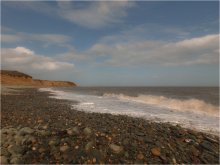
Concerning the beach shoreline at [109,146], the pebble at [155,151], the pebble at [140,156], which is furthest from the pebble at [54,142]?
the pebble at [155,151]

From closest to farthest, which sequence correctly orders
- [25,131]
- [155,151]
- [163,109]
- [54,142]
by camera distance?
[155,151]
[54,142]
[25,131]
[163,109]

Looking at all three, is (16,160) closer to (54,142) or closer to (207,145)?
(54,142)

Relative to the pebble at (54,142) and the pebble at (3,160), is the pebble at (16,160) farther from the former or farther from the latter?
the pebble at (54,142)

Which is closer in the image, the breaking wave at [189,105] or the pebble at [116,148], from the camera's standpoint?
the pebble at [116,148]

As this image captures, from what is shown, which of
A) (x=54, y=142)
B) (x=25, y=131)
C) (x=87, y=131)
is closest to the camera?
(x=54, y=142)

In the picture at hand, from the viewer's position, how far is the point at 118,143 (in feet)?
19.2

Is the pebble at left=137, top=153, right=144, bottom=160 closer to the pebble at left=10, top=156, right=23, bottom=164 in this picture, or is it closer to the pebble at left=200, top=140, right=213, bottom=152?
the pebble at left=200, top=140, right=213, bottom=152

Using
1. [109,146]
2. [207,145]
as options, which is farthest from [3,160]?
[207,145]

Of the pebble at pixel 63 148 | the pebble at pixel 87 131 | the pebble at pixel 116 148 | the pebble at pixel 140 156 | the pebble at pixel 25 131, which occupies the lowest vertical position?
the pebble at pixel 140 156

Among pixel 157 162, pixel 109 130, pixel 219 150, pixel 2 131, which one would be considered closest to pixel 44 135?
pixel 2 131

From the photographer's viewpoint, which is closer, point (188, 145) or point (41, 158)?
point (41, 158)

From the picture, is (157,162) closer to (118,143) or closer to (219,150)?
(118,143)

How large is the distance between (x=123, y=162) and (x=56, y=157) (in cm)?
167

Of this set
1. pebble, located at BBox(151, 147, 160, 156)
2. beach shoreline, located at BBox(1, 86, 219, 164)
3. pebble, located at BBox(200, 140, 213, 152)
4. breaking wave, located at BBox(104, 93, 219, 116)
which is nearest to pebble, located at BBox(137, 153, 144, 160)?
beach shoreline, located at BBox(1, 86, 219, 164)
